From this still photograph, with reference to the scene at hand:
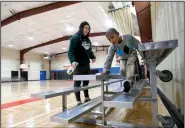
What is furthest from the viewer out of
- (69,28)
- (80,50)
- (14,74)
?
(14,74)

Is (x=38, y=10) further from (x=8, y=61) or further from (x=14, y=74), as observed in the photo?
(x=8, y=61)

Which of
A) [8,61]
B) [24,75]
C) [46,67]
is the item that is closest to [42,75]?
[46,67]

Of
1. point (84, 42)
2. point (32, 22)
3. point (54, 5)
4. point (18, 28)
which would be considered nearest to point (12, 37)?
point (18, 28)

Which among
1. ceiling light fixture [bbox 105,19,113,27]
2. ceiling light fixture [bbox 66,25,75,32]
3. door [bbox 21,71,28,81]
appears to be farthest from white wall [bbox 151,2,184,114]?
door [bbox 21,71,28,81]

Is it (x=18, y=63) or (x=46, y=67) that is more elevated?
(x=18, y=63)

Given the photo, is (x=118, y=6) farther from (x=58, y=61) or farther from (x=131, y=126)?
(x=58, y=61)

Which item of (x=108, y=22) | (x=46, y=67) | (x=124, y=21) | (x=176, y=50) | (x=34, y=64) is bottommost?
(x=176, y=50)

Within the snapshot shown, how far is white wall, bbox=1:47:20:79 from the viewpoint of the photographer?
13627 mm

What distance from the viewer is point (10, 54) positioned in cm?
1452

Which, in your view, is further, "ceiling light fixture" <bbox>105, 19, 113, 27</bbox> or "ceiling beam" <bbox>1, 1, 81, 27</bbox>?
"ceiling light fixture" <bbox>105, 19, 113, 27</bbox>

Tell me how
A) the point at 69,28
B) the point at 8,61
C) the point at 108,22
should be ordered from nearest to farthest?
1. the point at 108,22
2. the point at 69,28
3. the point at 8,61

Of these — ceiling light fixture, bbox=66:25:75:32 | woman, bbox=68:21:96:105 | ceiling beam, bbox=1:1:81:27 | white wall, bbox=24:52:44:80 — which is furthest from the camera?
white wall, bbox=24:52:44:80

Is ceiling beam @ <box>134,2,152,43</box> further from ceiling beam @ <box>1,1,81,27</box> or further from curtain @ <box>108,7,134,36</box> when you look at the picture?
ceiling beam @ <box>1,1,81,27</box>

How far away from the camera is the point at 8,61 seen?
1423cm
